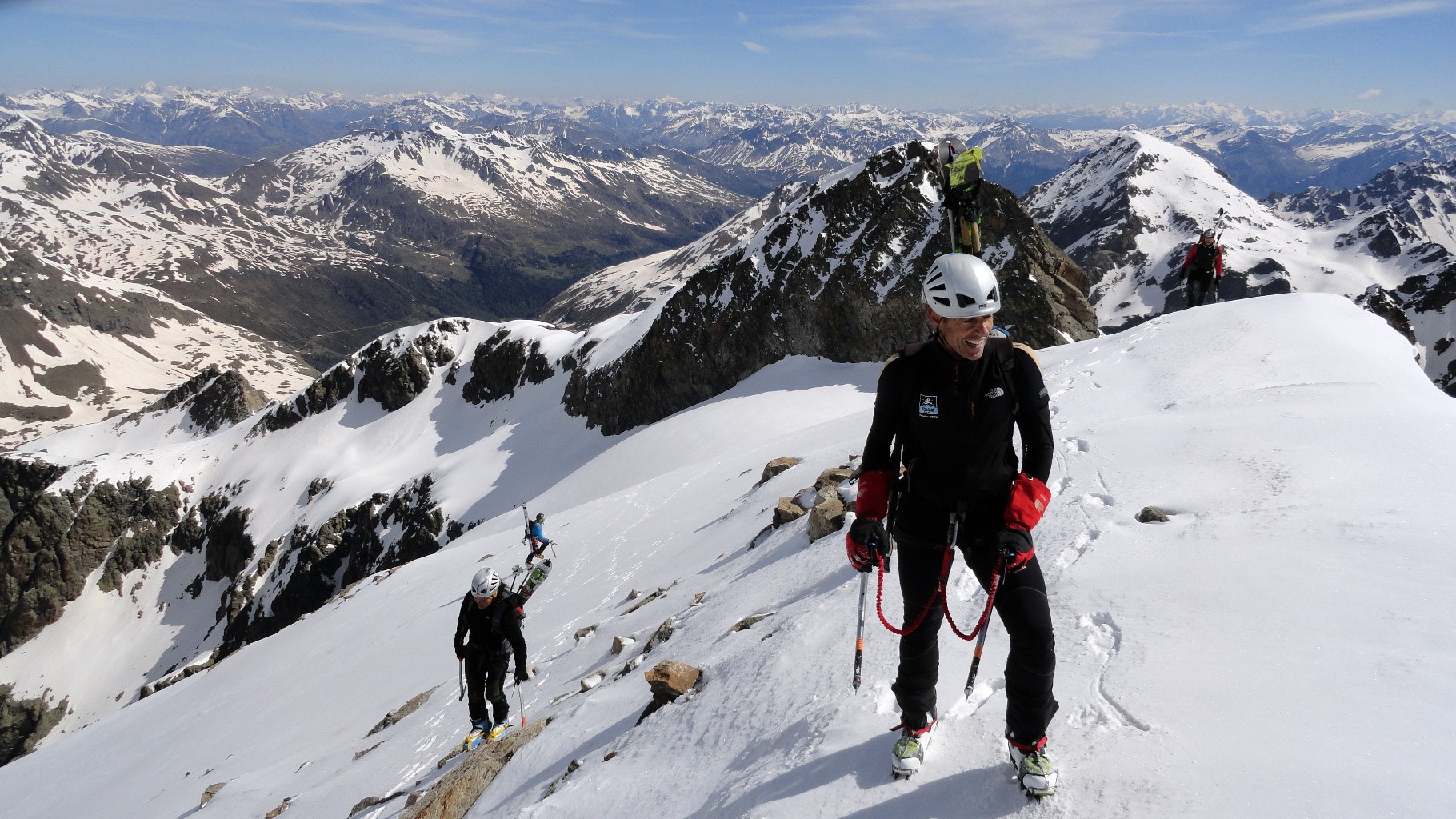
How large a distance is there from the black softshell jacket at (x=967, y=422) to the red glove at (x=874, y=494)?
238 mm

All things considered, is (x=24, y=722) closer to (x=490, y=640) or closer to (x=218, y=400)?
(x=218, y=400)

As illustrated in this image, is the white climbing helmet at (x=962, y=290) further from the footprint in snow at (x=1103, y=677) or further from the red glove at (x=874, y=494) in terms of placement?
the footprint in snow at (x=1103, y=677)

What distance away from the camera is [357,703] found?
19.1 m

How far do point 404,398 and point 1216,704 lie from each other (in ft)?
303

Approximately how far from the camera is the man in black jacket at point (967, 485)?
4539 millimetres

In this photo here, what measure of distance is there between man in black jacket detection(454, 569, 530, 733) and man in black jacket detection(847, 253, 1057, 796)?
27.5 feet

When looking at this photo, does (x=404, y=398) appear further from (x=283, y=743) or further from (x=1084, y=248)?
(x=1084, y=248)

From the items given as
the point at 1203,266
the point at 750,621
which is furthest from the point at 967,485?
the point at 1203,266

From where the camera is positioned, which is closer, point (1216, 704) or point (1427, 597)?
point (1216, 704)

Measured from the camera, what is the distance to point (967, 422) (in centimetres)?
469

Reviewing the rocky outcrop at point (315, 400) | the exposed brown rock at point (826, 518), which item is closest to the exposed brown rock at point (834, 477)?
the exposed brown rock at point (826, 518)

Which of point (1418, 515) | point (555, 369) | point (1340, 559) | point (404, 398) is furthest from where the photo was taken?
Answer: point (404, 398)

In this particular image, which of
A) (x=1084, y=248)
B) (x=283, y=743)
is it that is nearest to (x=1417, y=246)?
(x=1084, y=248)

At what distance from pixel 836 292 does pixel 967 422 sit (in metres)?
47.1
